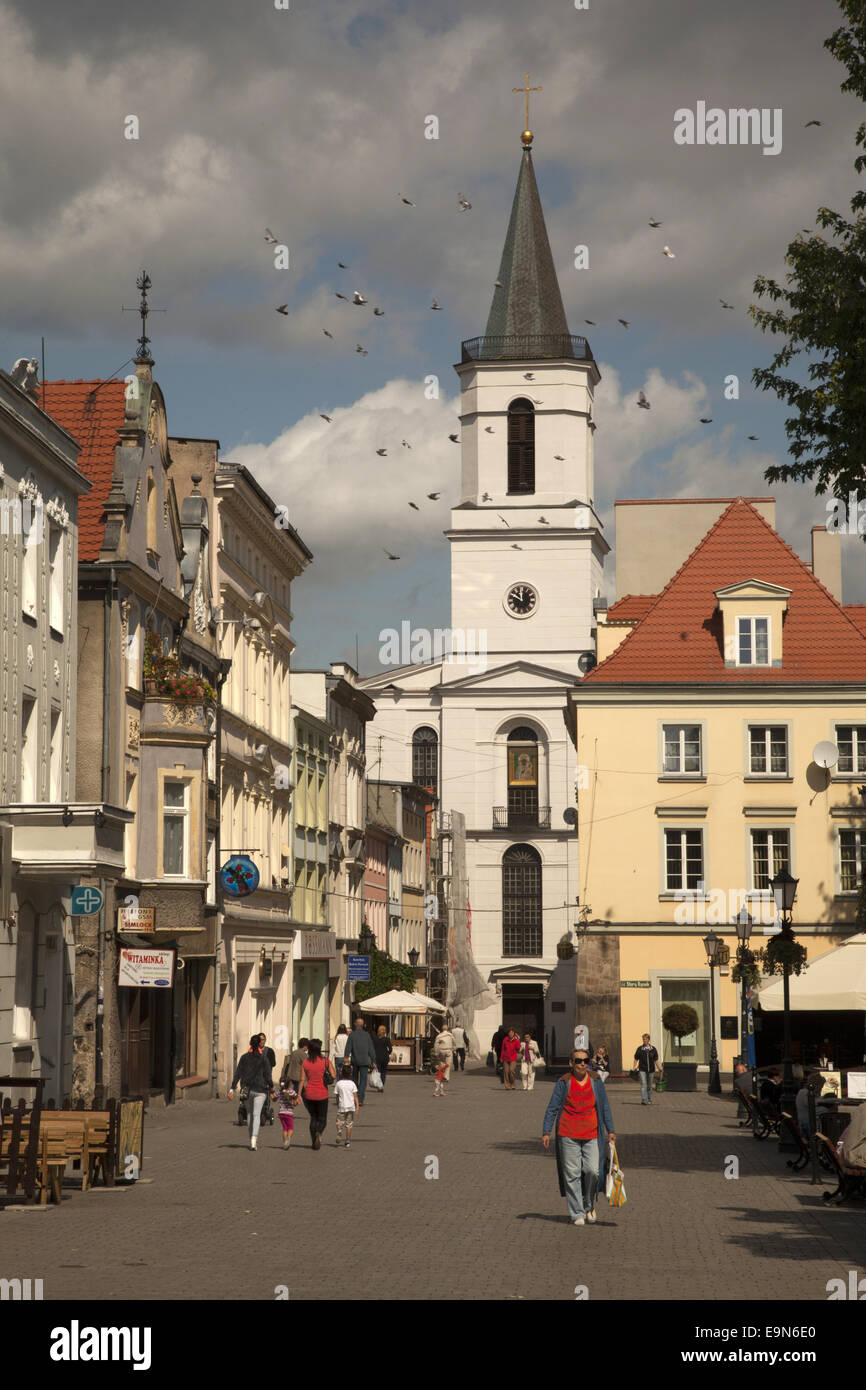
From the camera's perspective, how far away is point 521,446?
293ft

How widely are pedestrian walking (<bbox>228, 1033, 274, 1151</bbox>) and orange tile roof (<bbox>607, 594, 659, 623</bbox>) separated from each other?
31.2 metres

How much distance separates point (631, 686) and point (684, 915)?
6103 mm

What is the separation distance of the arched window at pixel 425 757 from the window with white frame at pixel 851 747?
3929cm

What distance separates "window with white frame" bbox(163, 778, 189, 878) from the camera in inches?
1430

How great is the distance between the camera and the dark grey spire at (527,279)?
87.6 m

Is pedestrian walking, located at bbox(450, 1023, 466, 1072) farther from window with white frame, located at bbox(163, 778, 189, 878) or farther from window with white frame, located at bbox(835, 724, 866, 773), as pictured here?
window with white frame, located at bbox(163, 778, 189, 878)

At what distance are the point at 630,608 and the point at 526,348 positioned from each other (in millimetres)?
32395

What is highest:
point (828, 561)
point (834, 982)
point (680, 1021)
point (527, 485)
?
point (527, 485)

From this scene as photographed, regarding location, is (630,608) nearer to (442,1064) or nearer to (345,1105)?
(442,1064)

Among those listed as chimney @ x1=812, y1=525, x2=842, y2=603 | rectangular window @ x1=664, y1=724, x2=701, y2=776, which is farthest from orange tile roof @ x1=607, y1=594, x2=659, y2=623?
rectangular window @ x1=664, y1=724, x2=701, y2=776

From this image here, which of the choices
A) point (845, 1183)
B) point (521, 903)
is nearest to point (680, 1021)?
point (845, 1183)

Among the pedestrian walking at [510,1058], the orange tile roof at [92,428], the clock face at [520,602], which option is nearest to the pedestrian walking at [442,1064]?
the pedestrian walking at [510,1058]

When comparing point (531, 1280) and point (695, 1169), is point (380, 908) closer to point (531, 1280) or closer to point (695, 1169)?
point (695, 1169)

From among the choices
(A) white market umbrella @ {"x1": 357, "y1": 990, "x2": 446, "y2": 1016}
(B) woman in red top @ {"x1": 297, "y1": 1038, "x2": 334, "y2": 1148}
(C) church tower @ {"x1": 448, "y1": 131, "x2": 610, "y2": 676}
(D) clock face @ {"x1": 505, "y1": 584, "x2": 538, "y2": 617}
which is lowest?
(B) woman in red top @ {"x1": 297, "y1": 1038, "x2": 334, "y2": 1148}
